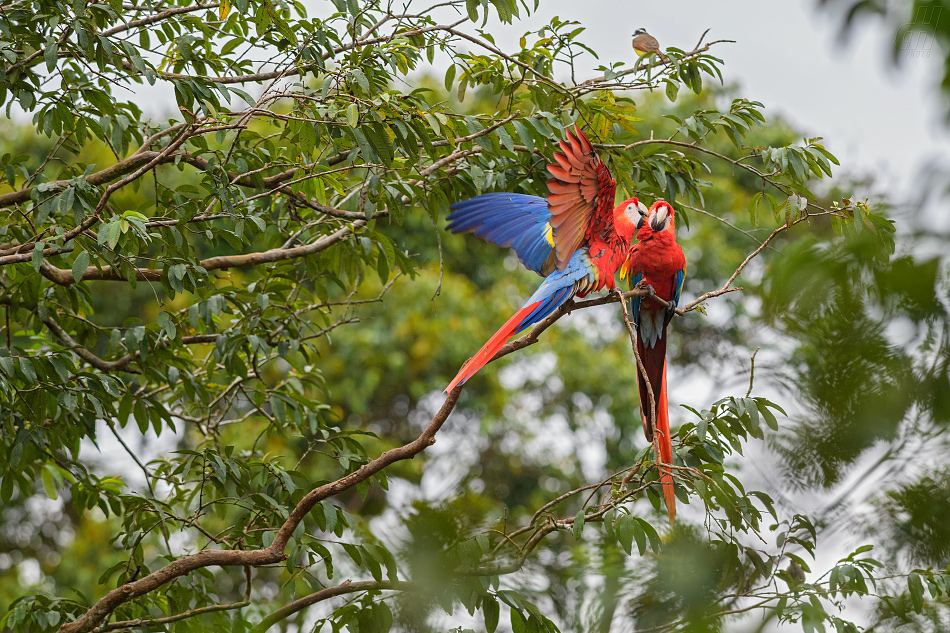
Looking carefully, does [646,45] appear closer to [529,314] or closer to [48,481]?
[529,314]

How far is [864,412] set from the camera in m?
0.56

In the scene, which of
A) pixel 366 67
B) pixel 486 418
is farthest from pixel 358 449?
pixel 486 418

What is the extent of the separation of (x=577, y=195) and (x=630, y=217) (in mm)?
380

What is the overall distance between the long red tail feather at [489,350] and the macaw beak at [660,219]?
1.81ft

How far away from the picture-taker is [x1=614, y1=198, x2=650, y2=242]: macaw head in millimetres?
2309

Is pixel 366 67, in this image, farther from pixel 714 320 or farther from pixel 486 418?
pixel 714 320

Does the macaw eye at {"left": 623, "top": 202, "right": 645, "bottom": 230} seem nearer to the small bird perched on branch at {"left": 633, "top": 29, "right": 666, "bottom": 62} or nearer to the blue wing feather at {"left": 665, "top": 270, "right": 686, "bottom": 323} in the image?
the blue wing feather at {"left": 665, "top": 270, "right": 686, "bottom": 323}

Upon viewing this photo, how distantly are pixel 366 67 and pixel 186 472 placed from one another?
3.90 ft

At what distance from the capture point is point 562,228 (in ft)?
6.98

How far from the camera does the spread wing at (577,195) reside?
1978 mm

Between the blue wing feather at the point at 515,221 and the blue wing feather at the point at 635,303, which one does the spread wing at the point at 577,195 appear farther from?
the blue wing feather at the point at 635,303

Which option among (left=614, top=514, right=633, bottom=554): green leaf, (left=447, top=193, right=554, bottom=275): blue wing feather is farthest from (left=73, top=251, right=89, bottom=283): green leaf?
(left=614, top=514, right=633, bottom=554): green leaf

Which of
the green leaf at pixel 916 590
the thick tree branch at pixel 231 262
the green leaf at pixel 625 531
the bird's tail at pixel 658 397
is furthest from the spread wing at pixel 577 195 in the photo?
the green leaf at pixel 916 590

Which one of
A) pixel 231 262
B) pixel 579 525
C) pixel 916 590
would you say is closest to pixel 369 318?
pixel 231 262
